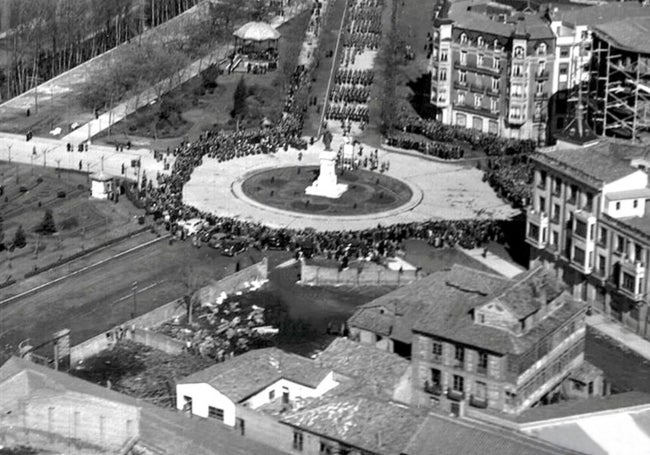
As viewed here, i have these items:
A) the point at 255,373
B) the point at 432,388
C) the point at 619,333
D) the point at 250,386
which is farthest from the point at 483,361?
the point at 619,333

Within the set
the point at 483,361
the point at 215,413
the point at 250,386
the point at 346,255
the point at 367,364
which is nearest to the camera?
the point at 215,413

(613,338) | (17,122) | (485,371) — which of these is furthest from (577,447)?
(17,122)

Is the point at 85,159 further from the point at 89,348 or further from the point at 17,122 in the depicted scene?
the point at 89,348

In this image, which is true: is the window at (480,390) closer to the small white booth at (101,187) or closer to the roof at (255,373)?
the roof at (255,373)

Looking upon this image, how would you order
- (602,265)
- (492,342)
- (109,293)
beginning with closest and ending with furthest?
(492,342)
(602,265)
(109,293)

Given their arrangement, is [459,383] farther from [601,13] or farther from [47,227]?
[601,13]

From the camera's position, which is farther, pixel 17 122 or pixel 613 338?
pixel 17 122

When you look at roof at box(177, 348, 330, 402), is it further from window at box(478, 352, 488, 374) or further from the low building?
window at box(478, 352, 488, 374)
